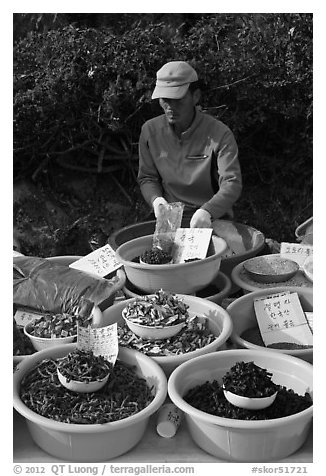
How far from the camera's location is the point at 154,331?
1760 millimetres

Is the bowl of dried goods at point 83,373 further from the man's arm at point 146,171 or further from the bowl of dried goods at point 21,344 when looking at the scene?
the man's arm at point 146,171

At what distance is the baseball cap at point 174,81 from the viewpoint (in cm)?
254

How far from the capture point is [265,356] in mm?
1650

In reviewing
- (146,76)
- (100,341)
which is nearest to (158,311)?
(100,341)

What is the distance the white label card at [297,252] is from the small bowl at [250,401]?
2.93ft

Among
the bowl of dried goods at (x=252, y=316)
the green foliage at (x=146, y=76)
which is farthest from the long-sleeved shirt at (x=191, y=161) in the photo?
the bowl of dried goods at (x=252, y=316)

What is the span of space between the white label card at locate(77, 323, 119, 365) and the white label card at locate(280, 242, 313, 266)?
0.89 metres

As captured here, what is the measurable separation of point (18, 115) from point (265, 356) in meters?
2.39

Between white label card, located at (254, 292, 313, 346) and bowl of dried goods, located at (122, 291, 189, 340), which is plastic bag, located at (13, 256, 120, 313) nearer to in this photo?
bowl of dried goods, located at (122, 291, 189, 340)

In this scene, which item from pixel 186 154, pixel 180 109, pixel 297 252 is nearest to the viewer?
pixel 297 252

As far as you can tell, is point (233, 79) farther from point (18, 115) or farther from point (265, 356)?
point (265, 356)

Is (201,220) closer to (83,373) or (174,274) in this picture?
(174,274)

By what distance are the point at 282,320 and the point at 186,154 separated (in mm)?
1083

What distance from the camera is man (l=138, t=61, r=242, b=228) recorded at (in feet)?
8.45
